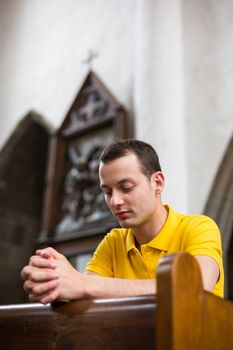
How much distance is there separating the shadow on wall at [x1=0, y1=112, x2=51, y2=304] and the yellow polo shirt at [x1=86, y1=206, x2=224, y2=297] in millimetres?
3681

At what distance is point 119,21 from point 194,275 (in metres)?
4.07

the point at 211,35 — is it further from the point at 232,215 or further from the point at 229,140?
the point at 232,215

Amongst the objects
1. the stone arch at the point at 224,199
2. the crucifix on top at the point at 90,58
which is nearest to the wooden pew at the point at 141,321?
the stone arch at the point at 224,199

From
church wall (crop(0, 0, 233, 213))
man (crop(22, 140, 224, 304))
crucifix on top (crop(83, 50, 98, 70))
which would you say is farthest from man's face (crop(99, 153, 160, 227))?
crucifix on top (crop(83, 50, 98, 70))

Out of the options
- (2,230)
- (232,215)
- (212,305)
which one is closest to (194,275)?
(212,305)

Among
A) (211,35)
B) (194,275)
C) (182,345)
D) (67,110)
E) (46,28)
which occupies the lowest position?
(182,345)

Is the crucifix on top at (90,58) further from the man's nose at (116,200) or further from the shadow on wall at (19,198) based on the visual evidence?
the man's nose at (116,200)

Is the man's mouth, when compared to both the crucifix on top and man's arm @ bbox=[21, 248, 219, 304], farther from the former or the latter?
the crucifix on top

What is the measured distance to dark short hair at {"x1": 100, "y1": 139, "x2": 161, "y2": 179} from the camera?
143 cm

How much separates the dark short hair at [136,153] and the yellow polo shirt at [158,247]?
169 millimetres

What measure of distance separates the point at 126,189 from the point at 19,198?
4498 mm

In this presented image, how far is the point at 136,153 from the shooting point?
4.76 feet

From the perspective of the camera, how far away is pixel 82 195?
4.13m

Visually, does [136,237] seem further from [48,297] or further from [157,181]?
[48,297]
